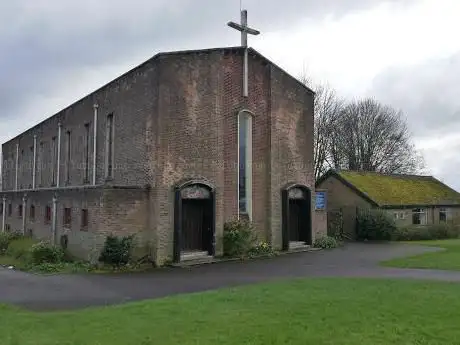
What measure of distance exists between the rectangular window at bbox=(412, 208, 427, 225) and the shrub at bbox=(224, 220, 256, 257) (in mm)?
19261

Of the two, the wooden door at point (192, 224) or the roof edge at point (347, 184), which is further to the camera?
the roof edge at point (347, 184)

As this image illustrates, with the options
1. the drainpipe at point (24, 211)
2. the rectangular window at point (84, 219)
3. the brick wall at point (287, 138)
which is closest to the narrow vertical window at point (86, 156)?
the drainpipe at point (24, 211)

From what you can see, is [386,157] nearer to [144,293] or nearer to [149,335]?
[144,293]

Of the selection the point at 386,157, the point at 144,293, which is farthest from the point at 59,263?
the point at 386,157

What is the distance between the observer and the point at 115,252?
18859 mm

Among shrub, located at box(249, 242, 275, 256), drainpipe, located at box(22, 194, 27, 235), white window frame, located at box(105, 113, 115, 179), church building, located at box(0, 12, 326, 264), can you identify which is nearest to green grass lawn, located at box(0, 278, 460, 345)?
church building, located at box(0, 12, 326, 264)

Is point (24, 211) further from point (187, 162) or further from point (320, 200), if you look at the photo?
point (320, 200)

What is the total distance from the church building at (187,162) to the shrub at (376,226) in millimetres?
6305

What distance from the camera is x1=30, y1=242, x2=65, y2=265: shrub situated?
19.6 metres

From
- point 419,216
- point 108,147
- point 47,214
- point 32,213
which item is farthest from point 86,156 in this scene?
point 419,216

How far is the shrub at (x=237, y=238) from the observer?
22344mm

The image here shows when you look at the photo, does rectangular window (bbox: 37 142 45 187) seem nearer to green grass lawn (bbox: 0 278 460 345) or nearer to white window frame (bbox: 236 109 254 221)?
white window frame (bbox: 236 109 254 221)

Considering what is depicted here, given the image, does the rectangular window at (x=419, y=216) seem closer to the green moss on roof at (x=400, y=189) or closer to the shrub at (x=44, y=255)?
the green moss on roof at (x=400, y=189)

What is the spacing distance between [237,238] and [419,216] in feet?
68.7
